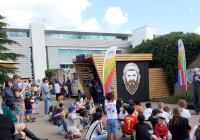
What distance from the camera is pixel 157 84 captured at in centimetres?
1320

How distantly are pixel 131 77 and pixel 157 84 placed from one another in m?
2.33

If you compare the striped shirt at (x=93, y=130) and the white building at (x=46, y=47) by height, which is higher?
the white building at (x=46, y=47)

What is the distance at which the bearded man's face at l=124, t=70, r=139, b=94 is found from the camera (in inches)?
470

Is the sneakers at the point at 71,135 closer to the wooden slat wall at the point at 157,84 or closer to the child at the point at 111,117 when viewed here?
the child at the point at 111,117

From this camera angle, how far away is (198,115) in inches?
325

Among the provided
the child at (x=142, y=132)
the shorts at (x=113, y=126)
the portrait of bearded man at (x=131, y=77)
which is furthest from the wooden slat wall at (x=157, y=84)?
the child at (x=142, y=132)

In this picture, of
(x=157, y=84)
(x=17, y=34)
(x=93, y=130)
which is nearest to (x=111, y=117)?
(x=93, y=130)

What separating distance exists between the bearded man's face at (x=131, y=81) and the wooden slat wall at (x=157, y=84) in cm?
136

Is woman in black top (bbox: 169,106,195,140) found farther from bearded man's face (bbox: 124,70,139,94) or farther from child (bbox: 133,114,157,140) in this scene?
bearded man's face (bbox: 124,70,139,94)

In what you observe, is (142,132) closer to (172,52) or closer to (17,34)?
(172,52)

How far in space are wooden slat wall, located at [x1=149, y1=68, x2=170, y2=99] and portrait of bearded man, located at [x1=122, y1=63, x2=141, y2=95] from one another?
130 cm

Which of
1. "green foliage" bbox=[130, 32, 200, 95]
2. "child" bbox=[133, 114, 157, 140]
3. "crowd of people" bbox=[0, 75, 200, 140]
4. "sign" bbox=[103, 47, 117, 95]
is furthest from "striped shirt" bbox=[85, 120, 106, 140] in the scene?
"green foliage" bbox=[130, 32, 200, 95]

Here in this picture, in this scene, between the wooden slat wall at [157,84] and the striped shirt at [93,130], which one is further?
the wooden slat wall at [157,84]

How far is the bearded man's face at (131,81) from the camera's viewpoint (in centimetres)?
1195
